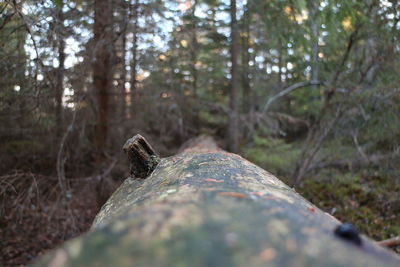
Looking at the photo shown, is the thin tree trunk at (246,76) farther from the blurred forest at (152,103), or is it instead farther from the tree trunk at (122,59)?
the tree trunk at (122,59)

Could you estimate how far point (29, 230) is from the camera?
7035 millimetres

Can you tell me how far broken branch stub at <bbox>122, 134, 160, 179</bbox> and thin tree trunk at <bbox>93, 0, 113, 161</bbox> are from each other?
294cm

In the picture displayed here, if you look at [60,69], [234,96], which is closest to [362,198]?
[234,96]

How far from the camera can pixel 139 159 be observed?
298cm

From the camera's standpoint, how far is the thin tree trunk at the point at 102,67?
18.1 ft

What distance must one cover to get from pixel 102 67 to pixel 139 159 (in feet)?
13.2

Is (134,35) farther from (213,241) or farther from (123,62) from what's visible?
(213,241)

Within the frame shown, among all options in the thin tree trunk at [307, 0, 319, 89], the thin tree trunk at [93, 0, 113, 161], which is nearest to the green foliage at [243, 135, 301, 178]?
the thin tree trunk at [307, 0, 319, 89]

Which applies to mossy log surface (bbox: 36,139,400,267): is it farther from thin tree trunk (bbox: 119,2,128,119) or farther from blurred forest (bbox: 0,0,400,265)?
thin tree trunk (bbox: 119,2,128,119)

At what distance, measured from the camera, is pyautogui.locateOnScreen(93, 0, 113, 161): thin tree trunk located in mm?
5516

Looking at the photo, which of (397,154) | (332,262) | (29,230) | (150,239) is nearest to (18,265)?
(29,230)

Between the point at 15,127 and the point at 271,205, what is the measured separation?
657 centimetres

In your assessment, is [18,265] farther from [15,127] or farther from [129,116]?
[129,116]

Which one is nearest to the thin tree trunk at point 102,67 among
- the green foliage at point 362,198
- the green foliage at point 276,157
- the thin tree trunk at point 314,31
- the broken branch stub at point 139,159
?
the broken branch stub at point 139,159
